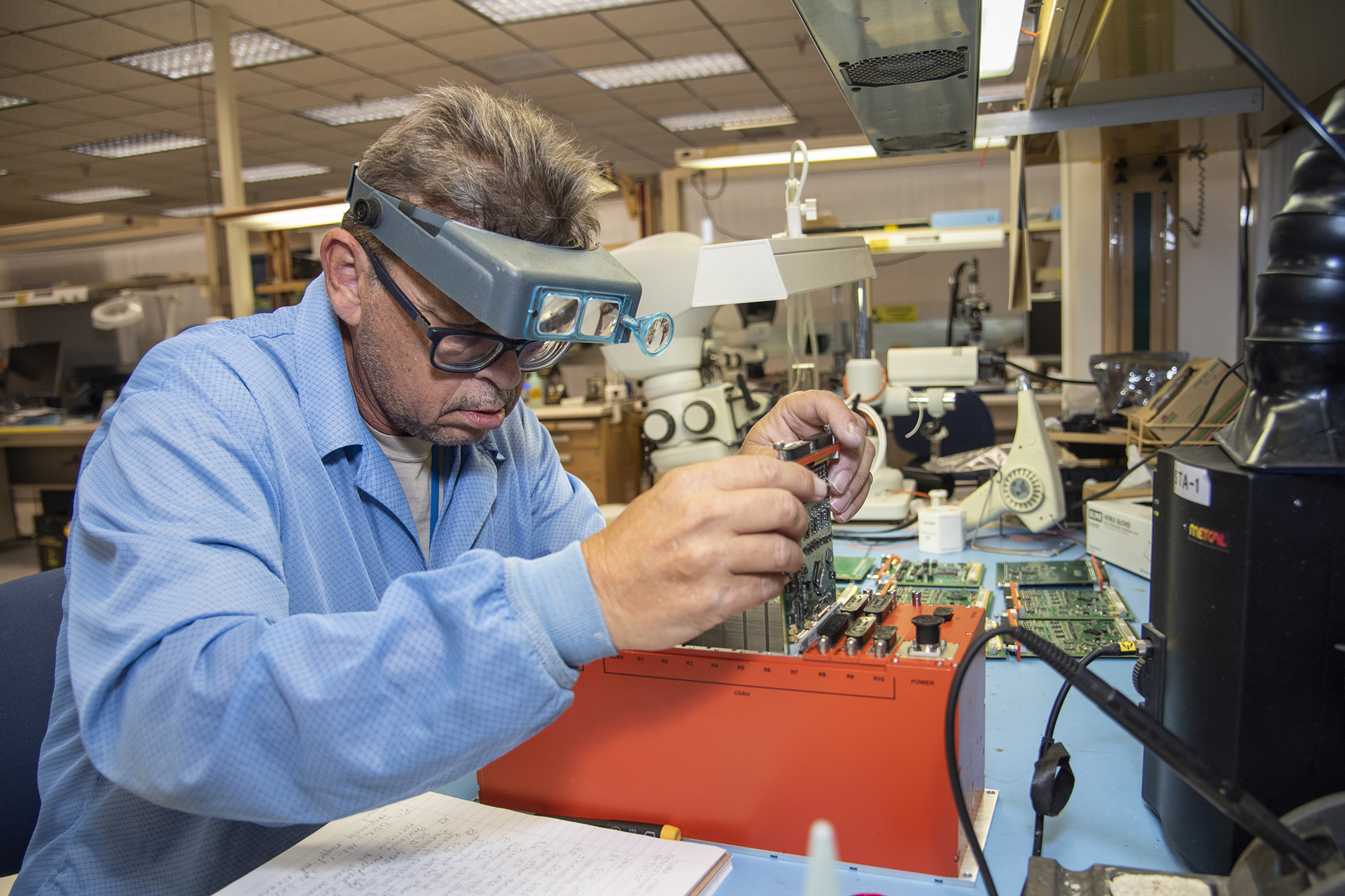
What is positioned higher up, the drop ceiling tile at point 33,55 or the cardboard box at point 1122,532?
the drop ceiling tile at point 33,55

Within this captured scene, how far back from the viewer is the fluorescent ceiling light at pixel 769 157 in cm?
325

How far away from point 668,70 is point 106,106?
4155 mm

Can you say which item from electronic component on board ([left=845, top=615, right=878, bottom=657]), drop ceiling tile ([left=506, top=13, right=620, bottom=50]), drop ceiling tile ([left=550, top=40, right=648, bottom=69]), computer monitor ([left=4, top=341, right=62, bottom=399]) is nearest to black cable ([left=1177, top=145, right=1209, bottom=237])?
electronic component on board ([left=845, top=615, right=878, bottom=657])

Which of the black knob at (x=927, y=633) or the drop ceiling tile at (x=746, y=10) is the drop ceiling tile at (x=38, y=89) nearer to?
the drop ceiling tile at (x=746, y=10)

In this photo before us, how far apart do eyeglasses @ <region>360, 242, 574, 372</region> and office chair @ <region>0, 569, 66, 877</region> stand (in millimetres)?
646

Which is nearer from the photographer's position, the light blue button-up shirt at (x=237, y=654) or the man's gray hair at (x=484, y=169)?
the light blue button-up shirt at (x=237, y=654)

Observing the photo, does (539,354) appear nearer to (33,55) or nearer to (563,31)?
(563,31)

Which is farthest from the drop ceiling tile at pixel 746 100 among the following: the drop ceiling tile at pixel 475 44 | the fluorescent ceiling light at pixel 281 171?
the fluorescent ceiling light at pixel 281 171

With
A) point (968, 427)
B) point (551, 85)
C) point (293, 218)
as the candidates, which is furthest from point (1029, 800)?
point (551, 85)

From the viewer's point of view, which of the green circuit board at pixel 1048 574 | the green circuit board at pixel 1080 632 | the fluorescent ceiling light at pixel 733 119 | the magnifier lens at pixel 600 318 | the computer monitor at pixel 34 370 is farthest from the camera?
the fluorescent ceiling light at pixel 733 119

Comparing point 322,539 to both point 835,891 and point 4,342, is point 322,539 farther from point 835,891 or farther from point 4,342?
point 4,342

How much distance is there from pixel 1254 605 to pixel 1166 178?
9.16 ft

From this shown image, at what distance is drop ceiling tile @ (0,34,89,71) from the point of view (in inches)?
186

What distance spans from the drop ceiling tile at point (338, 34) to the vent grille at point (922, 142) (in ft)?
14.0
